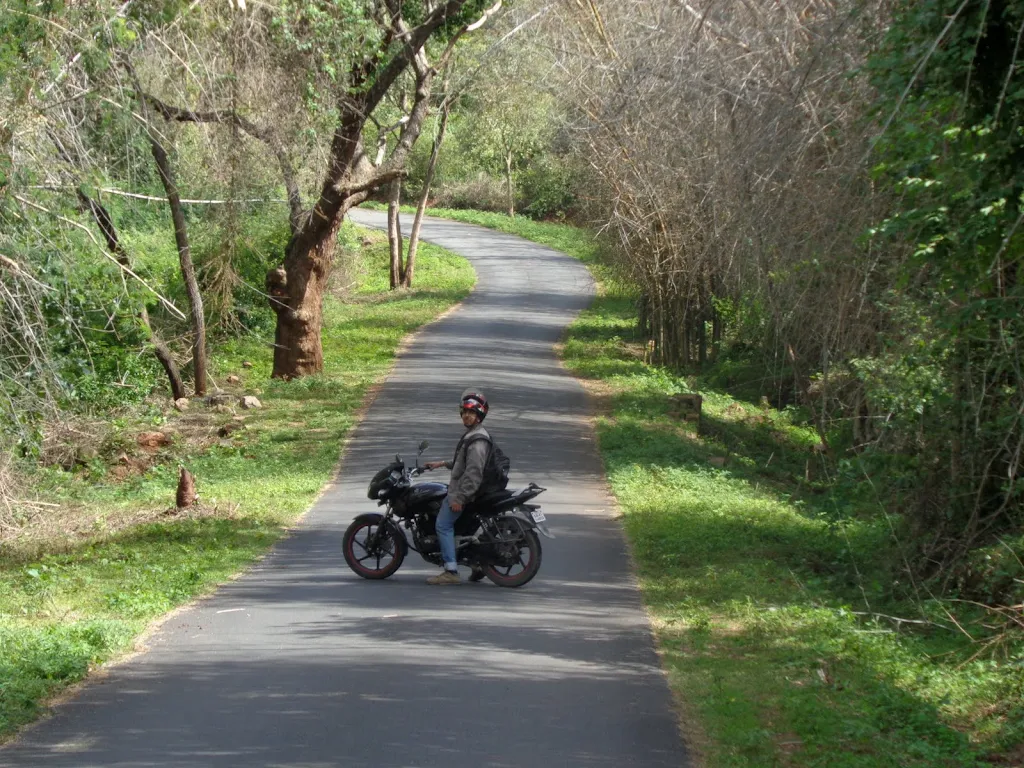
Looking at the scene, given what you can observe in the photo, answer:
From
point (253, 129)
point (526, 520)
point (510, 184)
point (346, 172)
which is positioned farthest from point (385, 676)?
point (510, 184)

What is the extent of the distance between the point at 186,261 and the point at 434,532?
13.4m

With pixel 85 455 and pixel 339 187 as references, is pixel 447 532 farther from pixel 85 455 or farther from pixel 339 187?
pixel 339 187

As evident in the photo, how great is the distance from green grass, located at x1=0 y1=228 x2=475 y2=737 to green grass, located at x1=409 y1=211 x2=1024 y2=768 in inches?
166

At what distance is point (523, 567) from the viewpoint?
1136 cm

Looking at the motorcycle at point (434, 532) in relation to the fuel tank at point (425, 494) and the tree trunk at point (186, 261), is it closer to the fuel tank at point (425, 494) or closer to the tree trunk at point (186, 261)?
the fuel tank at point (425, 494)

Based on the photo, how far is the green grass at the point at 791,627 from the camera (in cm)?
724

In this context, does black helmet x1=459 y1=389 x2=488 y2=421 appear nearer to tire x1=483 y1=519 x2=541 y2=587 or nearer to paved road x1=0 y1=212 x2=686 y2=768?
tire x1=483 y1=519 x2=541 y2=587

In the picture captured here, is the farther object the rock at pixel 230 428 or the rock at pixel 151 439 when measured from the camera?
the rock at pixel 230 428

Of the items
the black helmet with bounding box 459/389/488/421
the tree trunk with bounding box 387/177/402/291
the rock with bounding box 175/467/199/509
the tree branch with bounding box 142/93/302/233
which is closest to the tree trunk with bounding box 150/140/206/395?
the tree branch with bounding box 142/93/302/233

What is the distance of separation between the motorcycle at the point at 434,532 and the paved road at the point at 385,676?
0.70 ft

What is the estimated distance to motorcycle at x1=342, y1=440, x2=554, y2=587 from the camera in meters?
11.2

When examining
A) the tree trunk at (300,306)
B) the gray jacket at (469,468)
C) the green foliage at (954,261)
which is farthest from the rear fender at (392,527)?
the tree trunk at (300,306)

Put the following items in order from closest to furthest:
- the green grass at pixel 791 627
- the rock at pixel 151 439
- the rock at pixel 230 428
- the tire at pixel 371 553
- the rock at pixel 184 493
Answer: the green grass at pixel 791 627, the tire at pixel 371 553, the rock at pixel 184 493, the rock at pixel 151 439, the rock at pixel 230 428

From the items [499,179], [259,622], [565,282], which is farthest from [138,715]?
[499,179]
